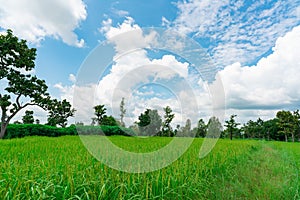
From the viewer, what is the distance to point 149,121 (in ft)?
35.9

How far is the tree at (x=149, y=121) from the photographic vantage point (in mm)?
9836

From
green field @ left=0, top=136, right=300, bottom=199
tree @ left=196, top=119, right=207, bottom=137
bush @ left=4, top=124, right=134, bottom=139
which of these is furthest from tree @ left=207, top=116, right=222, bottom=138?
bush @ left=4, top=124, right=134, bottom=139

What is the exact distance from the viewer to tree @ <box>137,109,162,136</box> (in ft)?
32.3

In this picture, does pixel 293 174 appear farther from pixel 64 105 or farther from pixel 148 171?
pixel 64 105

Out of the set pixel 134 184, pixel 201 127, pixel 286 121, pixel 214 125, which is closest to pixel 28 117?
pixel 201 127

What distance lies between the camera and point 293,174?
4281mm

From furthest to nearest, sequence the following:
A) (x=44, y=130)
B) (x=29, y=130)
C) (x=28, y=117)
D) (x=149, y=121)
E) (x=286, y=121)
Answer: (x=286, y=121), (x=28, y=117), (x=44, y=130), (x=29, y=130), (x=149, y=121)

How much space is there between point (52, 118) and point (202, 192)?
2620cm

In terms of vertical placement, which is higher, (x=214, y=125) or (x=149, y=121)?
(x=149, y=121)

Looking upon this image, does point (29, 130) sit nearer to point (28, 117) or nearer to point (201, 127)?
point (201, 127)

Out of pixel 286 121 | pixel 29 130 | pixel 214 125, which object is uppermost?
pixel 286 121

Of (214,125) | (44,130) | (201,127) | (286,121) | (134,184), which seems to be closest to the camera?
(134,184)

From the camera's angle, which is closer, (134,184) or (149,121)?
(134,184)

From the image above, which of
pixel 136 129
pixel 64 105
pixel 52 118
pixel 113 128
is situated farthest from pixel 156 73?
pixel 64 105
